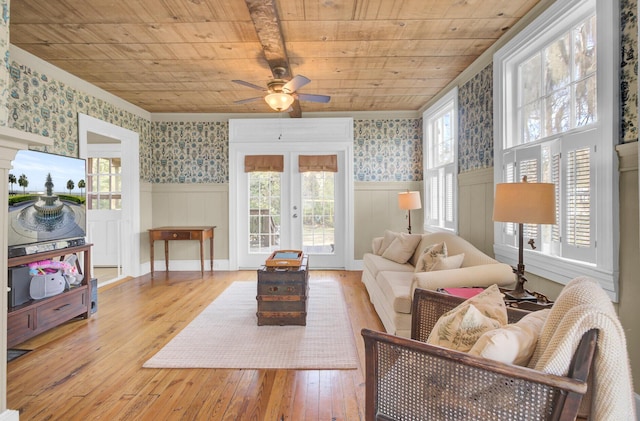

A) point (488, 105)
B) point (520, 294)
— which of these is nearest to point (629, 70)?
point (520, 294)

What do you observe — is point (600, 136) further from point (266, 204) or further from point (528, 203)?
point (266, 204)

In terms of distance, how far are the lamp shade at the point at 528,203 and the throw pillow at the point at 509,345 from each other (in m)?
0.99

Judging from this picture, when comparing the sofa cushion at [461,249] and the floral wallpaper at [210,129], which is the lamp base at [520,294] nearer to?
the sofa cushion at [461,249]

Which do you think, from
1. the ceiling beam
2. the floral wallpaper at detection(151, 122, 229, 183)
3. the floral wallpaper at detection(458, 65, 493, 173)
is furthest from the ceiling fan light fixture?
the floral wallpaper at detection(151, 122, 229, 183)

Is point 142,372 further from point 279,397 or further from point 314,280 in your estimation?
point 314,280

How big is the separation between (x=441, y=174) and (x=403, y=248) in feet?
4.49

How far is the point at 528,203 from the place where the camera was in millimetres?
1989

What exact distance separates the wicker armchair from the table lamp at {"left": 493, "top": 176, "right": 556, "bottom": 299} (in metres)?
1.14

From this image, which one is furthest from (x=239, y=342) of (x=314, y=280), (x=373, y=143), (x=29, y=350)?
(x=373, y=143)

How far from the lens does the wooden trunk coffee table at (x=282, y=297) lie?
3.14 meters

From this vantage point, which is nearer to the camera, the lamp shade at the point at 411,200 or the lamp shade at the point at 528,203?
the lamp shade at the point at 528,203

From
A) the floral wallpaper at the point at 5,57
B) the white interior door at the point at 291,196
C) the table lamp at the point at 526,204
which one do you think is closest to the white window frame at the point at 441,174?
the white interior door at the point at 291,196

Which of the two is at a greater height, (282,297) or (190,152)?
(190,152)

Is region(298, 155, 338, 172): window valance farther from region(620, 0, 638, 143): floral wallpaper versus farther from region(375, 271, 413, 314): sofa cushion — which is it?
region(620, 0, 638, 143): floral wallpaper
